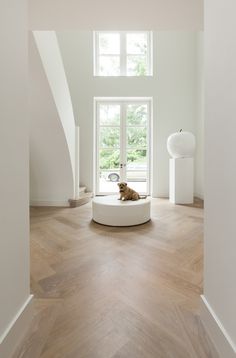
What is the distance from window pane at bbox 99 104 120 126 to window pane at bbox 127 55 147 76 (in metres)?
1.09

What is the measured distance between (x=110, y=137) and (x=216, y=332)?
17.2 ft

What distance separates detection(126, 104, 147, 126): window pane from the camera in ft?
19.0

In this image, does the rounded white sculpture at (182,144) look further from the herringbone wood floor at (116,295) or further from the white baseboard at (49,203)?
the white baseboard at (49,203)

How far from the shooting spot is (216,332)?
0.99 meters

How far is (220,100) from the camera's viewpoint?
3.18 ft

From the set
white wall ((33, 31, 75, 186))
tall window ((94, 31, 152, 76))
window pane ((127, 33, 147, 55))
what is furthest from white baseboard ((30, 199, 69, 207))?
window pane ((127, 33, 147, 55))

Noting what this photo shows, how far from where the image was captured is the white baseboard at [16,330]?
0.92 metres

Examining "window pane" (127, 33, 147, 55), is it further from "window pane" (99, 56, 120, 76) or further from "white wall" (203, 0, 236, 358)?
"white wall" (203, 0, 236, 358)

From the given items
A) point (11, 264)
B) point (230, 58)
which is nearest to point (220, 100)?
point (230, 58)

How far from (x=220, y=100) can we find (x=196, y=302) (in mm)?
1219

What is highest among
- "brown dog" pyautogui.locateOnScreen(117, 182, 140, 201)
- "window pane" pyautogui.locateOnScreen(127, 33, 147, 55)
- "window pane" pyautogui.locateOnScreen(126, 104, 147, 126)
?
"window pane" pyautogui.locateOnScreen(127, 33, 147, 55)

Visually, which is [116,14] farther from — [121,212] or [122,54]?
[122,54]

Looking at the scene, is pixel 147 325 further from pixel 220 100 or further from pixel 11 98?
pixel 11 98

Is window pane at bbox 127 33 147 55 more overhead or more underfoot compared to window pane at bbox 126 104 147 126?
more overhead
